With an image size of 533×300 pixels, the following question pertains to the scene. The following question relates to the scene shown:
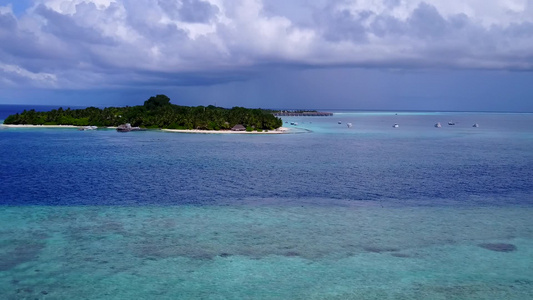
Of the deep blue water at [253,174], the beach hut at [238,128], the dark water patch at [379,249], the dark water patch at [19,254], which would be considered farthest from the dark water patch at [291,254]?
the beach hut at [238,128]

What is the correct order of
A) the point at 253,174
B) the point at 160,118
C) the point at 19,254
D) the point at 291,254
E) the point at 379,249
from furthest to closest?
1. the point at 160,118
2. the point at 253,174
3. the point at 379,249
4. the point at 291,254
5. the point at 19,254

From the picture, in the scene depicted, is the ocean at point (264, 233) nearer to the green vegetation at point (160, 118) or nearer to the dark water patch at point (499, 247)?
the dark water patch at point (499, 247)

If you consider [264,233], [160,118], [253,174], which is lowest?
[264,233]

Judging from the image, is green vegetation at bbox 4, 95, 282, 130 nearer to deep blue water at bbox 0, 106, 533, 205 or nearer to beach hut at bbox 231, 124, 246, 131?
beach hut at bbox 231, 124, 246, 131

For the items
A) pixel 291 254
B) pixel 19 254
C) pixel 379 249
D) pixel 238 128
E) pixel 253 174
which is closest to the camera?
pixel 19 254

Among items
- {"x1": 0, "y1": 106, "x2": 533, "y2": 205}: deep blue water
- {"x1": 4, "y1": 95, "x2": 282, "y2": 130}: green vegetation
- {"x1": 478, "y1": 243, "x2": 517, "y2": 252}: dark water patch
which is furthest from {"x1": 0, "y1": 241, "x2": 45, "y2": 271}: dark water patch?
{"x1": 4, "y1": 95, "x2": 282, "y2": 130}: green vegetation

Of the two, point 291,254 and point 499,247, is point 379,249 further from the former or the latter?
point 499,247

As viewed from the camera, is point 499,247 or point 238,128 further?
point 238,128

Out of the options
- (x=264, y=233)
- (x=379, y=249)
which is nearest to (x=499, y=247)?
(x=379, y=249)
